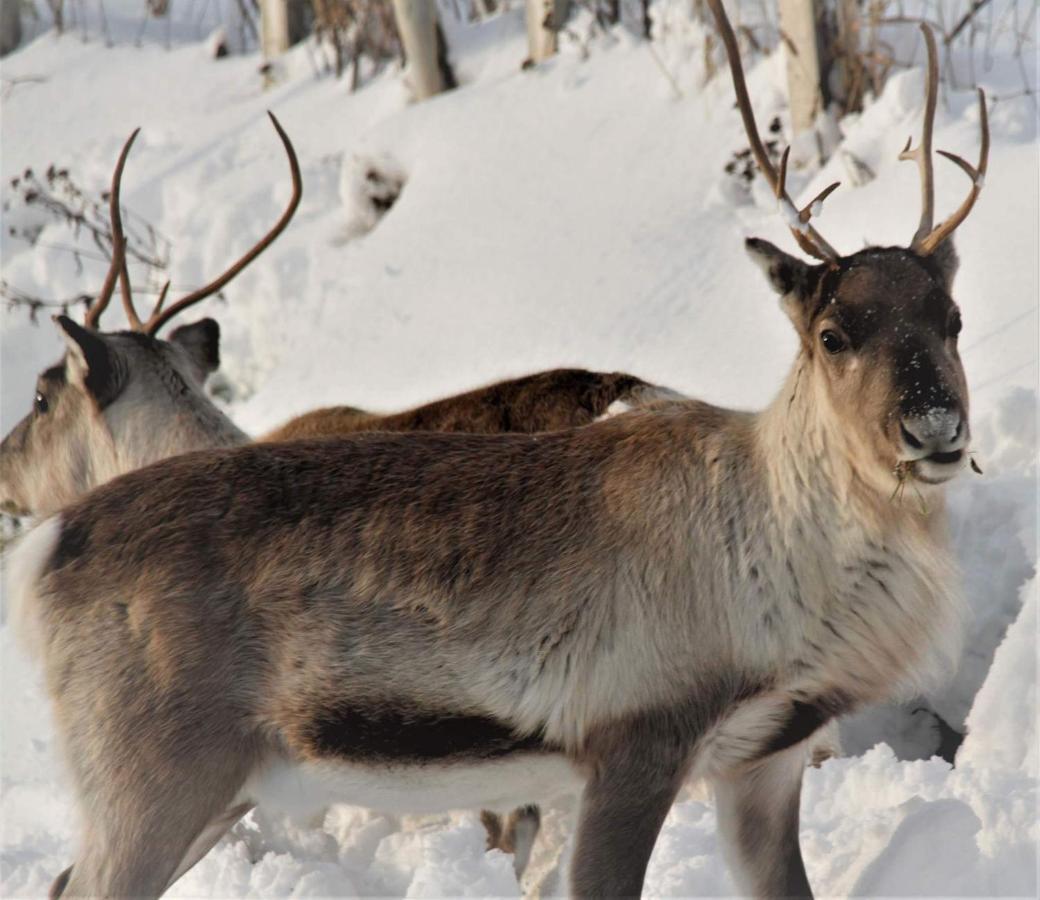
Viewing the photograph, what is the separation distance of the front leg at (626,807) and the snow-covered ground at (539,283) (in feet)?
2.53

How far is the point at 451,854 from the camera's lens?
421 centimetres

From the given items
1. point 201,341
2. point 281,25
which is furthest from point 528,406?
point 281,25

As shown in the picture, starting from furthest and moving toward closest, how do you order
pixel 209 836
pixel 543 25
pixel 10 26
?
1. pixel 10 26
2. pixel 543 25
3. pixel 209 836

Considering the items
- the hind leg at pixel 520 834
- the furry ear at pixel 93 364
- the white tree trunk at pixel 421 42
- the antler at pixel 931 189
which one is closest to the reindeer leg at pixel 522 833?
the hind leg at pixel 520 834

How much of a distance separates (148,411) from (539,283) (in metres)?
3.60

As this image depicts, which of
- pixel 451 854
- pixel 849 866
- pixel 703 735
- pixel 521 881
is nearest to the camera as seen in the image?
pixel 703 735

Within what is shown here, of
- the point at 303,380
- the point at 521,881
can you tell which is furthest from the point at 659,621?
the point at 303,380

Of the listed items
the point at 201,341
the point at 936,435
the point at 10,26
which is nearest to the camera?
the point at 936,435

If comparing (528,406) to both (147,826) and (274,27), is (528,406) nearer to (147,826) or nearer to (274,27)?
(147,826)

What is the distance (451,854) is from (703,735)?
1262 millimetres

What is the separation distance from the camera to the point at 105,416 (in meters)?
4.90

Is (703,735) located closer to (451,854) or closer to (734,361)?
(451,854)

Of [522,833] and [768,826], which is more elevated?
[768,826]

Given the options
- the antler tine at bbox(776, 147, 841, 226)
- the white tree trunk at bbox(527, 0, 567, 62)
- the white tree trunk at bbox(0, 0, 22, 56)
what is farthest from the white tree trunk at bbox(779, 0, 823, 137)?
the white tree trunk at bbox(0, 0, 22, 56)
